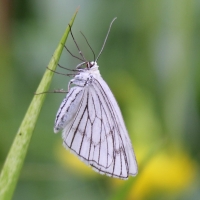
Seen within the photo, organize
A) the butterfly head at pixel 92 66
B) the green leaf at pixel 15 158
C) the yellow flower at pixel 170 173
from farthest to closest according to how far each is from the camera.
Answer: the yellow flower at pixel 170 173, the butterfly head at pixel 92 66, the green leaf at pixel 15 158

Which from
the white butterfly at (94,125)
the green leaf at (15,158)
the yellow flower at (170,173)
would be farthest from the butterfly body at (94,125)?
the green leaf at (15,158)

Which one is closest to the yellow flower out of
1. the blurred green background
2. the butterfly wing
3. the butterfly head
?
the blurred green background

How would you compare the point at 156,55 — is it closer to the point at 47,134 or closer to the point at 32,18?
the point at 47,134

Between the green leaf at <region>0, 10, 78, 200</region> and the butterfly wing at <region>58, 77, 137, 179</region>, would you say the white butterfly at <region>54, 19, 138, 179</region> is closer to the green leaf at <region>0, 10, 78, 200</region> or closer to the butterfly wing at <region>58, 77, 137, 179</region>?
the butterfly wing at <region>58, 77, 137, 179</region>

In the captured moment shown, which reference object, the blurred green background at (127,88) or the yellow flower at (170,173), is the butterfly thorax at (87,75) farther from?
the yellow flower at (170,173)

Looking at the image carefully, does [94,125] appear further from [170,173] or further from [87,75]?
[170,173]
